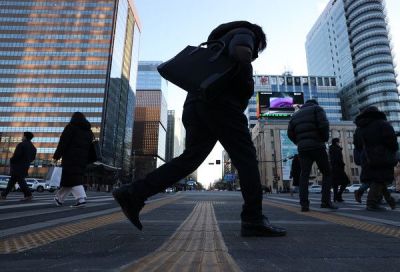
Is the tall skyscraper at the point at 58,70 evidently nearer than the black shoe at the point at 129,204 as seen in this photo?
No

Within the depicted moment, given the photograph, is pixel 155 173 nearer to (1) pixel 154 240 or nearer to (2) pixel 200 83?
(1) pixel 154 240

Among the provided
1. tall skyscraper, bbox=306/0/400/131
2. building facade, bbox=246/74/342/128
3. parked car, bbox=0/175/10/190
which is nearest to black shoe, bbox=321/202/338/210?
parked car, bbox=0/175/10/190

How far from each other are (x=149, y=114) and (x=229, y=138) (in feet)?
551

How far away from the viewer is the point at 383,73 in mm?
96688

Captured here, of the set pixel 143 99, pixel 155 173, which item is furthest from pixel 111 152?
pixel 155 173

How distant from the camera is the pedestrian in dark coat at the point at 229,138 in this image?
2.37m

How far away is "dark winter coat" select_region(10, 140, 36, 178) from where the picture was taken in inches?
315

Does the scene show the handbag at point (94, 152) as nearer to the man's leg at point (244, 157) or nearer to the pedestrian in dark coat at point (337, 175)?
the man's leg at point (244, 157)

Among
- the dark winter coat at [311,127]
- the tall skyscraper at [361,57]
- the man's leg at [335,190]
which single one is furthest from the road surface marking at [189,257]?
the tall skyscraper at [361,57]

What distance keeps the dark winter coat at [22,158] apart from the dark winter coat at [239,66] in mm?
7103

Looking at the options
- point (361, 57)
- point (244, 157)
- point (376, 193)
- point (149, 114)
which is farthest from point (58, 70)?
point (244, 157)

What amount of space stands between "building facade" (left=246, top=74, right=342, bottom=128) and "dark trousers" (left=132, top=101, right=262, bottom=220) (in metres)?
110

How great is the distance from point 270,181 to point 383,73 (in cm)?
5150

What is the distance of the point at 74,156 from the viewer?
20.0ft
